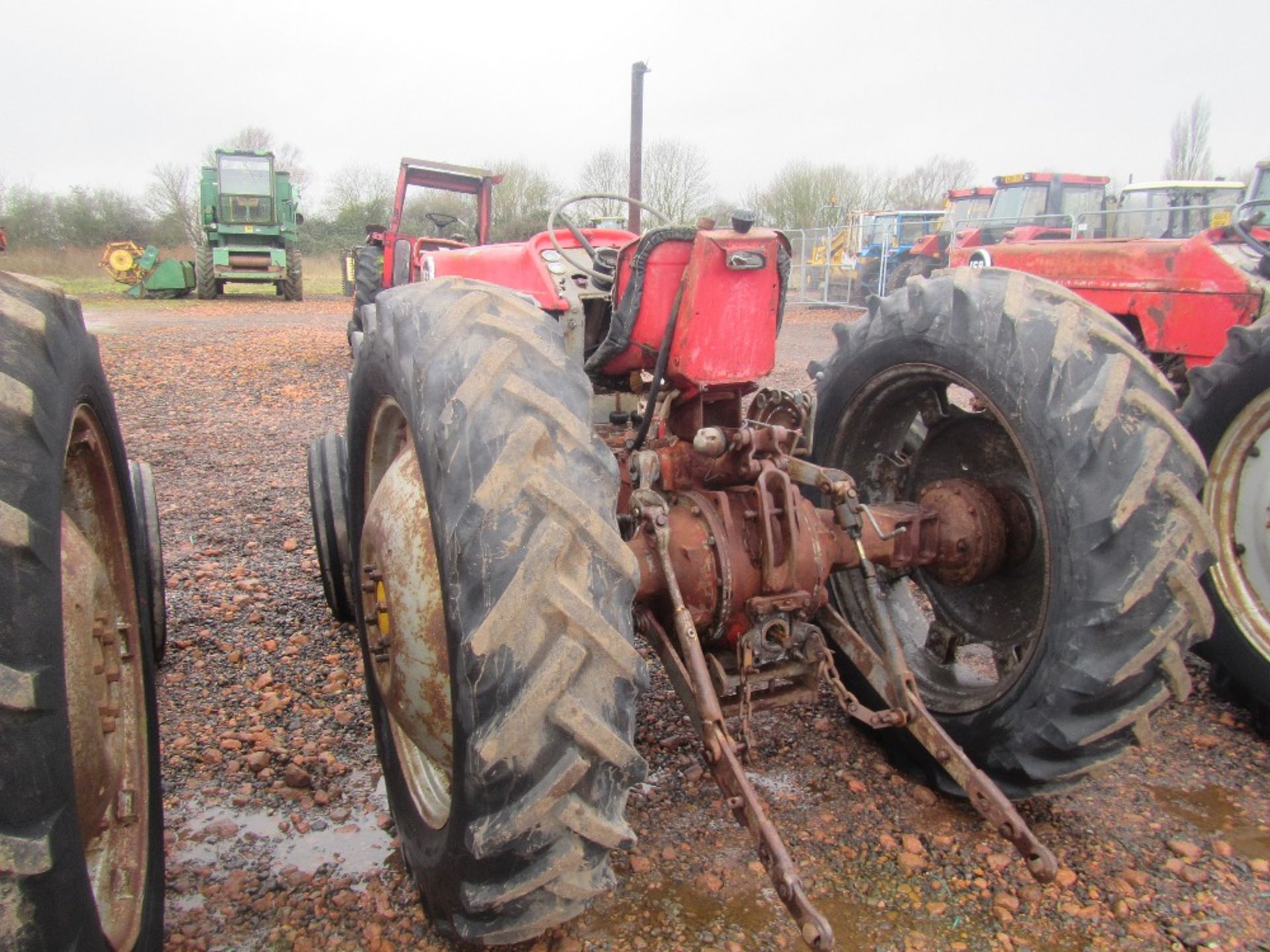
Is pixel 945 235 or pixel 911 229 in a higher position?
pixel 911 229

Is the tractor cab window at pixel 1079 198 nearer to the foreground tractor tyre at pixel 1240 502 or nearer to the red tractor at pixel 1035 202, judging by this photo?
the red tractor at pixel 1035 202

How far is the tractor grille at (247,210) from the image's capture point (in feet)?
71.7

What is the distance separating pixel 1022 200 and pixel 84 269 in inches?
1197

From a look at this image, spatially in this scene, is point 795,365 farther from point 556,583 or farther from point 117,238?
point 117,238

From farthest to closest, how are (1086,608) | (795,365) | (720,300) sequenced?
(795,365)
(720,300)
(1086,608)

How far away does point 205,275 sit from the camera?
71.6 ft

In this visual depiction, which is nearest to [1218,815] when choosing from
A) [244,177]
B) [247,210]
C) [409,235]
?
[409,235]

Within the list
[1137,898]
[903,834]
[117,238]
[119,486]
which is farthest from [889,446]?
[117,238]

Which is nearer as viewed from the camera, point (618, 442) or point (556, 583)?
point (556, 583)

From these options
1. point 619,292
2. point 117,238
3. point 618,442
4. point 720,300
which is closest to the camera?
point 720,300

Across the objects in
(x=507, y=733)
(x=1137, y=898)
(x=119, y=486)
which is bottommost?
(x=1137, y=898)

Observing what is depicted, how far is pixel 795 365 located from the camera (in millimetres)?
12469

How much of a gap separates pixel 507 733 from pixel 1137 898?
69.5 inches

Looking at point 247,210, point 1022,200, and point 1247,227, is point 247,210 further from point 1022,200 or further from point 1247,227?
point 1247,227
